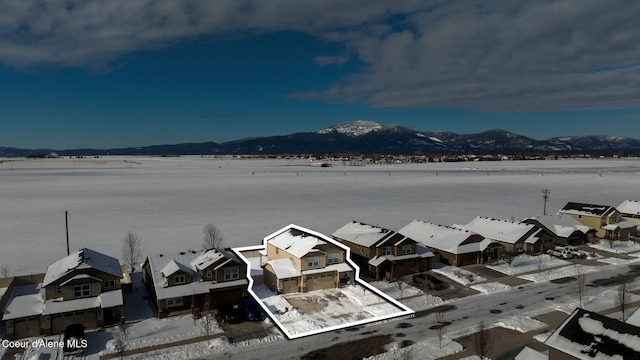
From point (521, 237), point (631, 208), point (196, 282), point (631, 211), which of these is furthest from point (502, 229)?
point (196, 282)

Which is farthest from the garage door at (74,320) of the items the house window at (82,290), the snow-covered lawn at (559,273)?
the snow-covered lawn at (559,273)

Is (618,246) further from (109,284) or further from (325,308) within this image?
(109,284)

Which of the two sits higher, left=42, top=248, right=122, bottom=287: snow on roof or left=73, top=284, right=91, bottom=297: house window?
left=42, top=248, right=122, bottom=287: snow on roof

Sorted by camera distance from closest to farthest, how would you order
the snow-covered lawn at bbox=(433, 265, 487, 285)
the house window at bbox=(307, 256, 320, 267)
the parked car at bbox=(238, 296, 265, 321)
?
the parked car at bbox=(238, 296, 265, 321)
the house window at bbox=(307, 256, 320, 267)
the snow-covered lawn at bbox=(433, 265, 487, 285)

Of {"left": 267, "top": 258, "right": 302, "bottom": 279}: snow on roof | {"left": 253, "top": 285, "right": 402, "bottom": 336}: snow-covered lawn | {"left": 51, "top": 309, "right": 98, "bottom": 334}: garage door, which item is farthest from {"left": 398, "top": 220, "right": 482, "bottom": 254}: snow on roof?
{"left": 51, "top": 309, "right": 98, "bottom": 334}: garage door

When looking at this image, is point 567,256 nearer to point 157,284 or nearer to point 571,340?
point 571,340

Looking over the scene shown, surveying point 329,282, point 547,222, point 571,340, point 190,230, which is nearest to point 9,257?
point 190,230

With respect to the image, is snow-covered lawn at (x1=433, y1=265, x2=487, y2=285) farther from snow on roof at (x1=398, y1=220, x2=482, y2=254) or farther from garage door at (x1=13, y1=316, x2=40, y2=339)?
garage door at (x1=13, y1=316, x2=40, y2=339)
